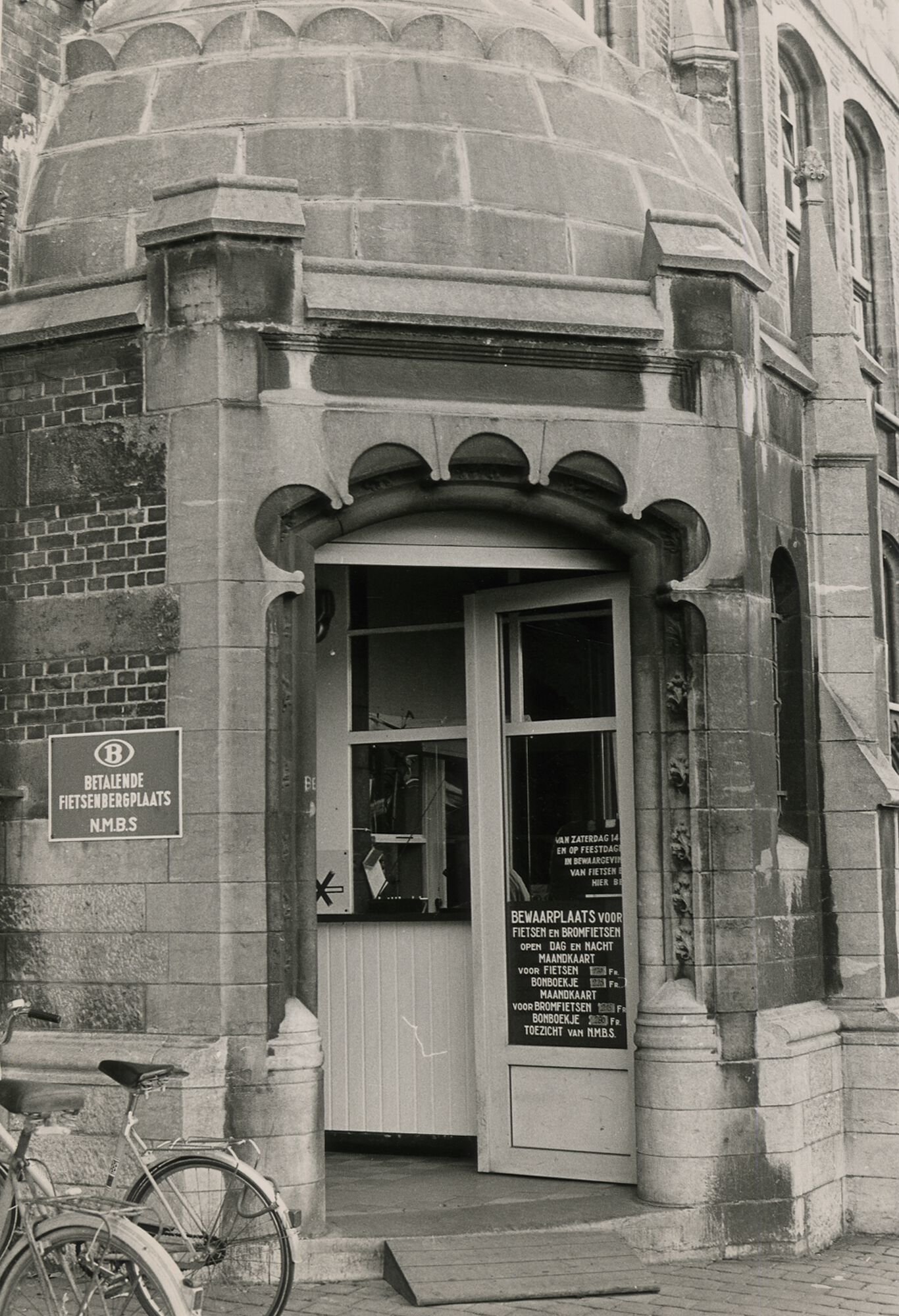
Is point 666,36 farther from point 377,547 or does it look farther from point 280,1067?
point 280,1067

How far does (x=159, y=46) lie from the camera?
943cm

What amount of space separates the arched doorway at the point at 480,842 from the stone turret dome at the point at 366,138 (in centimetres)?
158

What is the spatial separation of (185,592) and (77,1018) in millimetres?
2099

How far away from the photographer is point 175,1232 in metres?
6.25

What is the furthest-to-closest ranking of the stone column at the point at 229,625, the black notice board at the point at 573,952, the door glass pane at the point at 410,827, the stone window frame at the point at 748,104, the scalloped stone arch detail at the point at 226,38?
the stone window frame at the point at 748,104, the door glass pane at the point at 410,827, the scalloped stone arch detail at the point at 226,38, the black notice board at the point at 573,952, the stone column at the point at 229,625

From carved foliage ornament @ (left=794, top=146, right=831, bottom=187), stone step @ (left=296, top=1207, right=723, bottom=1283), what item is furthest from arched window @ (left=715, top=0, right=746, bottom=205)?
stone step @ (left=296, top=1207, right=723, bottom=1283)

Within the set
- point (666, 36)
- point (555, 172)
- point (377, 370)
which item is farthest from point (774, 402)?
point (666, 36)

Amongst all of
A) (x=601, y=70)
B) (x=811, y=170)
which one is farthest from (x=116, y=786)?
(x=811, y=170)

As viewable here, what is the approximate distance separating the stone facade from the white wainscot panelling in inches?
67.5

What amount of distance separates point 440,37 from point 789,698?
13.7ft

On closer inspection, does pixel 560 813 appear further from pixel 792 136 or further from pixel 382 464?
pixel 792 136

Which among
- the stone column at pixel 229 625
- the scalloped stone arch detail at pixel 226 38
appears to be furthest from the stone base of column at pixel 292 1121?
the scalloped stone arch detail at pixel 226 38

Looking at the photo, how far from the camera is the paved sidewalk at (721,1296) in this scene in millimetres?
7078

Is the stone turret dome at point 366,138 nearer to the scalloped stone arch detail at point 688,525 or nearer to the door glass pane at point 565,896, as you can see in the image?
the scalloped stone arch detail at point 688,525
